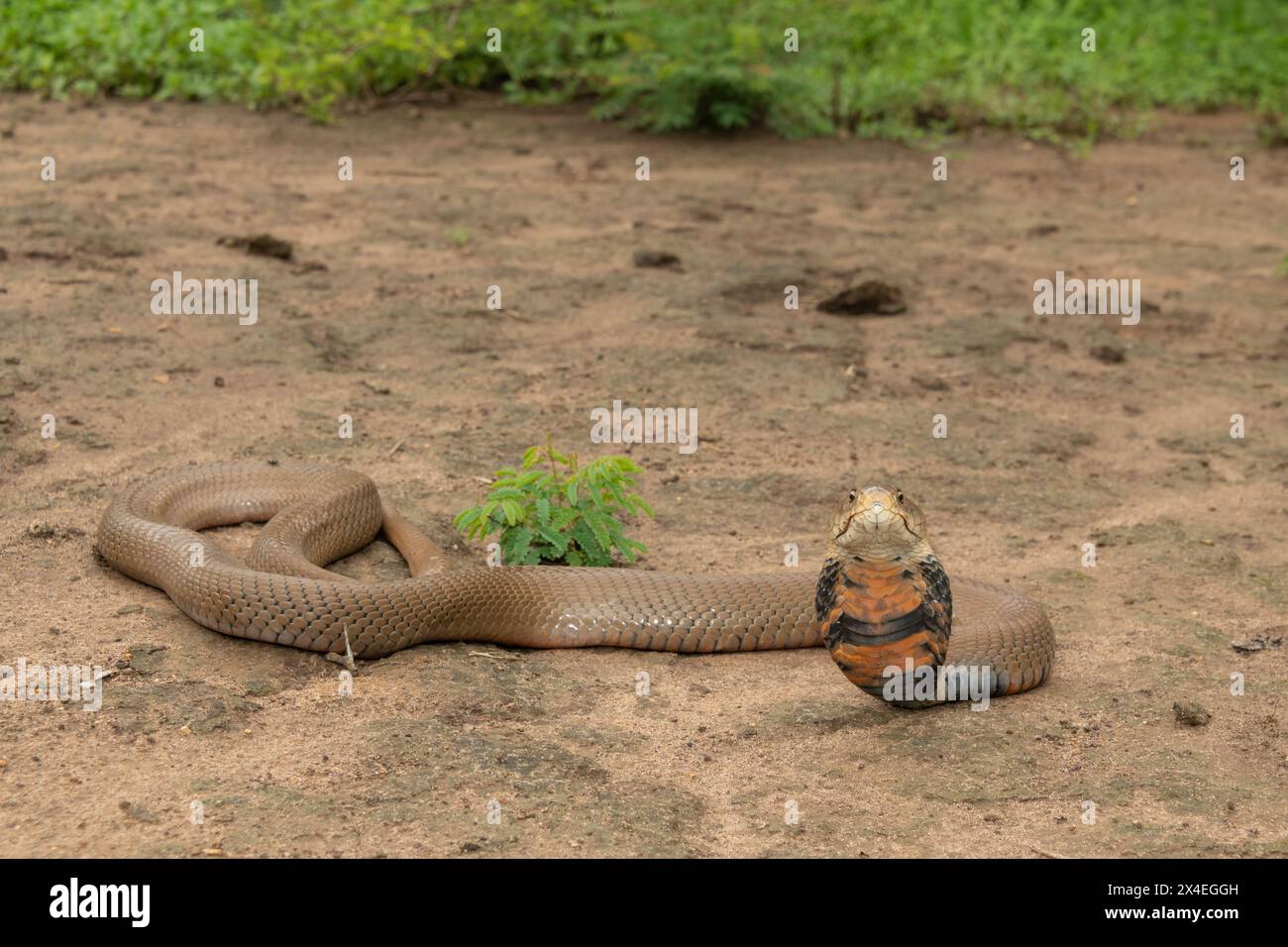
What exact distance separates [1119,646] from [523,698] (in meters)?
2.21

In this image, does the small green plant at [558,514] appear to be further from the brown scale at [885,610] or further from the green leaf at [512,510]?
the brown scale at [885,610]

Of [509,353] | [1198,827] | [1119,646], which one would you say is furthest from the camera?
[509,353]

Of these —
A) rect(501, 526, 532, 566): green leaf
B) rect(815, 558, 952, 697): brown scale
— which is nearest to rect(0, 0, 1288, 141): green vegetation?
rect(501, 526, 532, 566): green leaf

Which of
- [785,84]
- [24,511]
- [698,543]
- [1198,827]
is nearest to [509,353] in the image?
[698,543]

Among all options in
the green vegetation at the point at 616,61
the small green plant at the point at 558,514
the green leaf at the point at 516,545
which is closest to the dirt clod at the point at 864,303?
the small green plant at the point at 558,514

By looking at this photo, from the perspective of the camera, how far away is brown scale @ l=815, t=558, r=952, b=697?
4.57 m

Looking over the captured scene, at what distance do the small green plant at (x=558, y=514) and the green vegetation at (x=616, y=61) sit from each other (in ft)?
24.1

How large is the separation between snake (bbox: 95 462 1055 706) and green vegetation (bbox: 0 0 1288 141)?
7372 millimetres

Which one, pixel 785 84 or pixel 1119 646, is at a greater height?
pixel 785 84

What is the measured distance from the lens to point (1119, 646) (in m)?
5.77

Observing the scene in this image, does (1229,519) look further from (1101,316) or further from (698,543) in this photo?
(1101,316)

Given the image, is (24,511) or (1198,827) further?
(24,511)

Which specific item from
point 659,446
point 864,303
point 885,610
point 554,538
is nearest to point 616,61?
point 864,303

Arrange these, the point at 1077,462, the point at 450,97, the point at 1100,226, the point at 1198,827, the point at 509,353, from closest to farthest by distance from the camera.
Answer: the point at 1198,827, the point at 1077,462, the point at 509,353, the point at 1100,226, the point at 450,97
